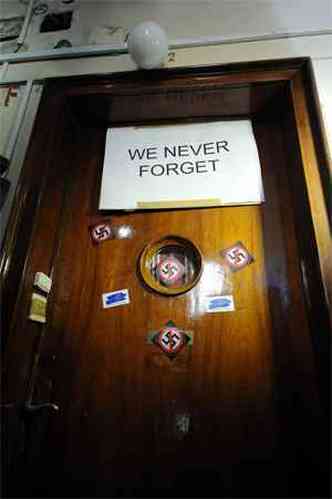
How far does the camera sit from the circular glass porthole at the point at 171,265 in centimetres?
96

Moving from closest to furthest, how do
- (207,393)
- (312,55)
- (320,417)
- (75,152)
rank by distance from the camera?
(320,417)
(207,393)
(312,55)
(75,152)

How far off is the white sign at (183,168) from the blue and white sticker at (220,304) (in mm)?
327

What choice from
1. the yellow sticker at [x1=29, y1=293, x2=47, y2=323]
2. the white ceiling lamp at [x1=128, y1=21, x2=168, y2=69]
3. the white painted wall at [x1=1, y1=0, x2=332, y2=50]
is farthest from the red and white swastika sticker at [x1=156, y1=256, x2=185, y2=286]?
the white painted wall at [x1=1, y1=0, x2=332, y2=50]

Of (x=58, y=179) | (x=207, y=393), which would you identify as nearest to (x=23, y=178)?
(x=58, y=179)

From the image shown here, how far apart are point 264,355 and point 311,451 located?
24 cm

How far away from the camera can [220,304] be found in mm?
917

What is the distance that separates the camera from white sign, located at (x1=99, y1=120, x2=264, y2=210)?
1.03 m

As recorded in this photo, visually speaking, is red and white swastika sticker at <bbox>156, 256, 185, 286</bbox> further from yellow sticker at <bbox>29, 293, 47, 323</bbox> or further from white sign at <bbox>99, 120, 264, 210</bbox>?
yellow sticker at <bbox>29, 293, 47, 323</bbox>

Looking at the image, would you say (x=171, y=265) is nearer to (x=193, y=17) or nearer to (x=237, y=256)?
(x=237, y=256)

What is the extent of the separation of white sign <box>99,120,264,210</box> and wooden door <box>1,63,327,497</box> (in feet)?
0.17

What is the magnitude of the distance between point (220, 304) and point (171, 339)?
19cm

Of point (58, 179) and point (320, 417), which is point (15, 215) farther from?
point (320, 417)

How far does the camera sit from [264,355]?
2.79ft

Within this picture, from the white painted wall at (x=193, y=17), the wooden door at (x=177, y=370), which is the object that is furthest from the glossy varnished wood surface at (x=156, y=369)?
the white painted wall at (x=193, y=17)
